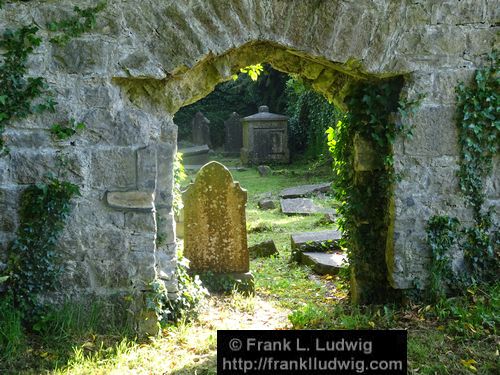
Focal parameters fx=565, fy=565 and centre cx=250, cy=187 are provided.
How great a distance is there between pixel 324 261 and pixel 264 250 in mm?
1158

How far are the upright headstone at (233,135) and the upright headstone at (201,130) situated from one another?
0.92 metres

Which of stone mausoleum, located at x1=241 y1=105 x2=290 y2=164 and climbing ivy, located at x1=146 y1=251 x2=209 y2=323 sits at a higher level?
stone mausoleum, located at x1=241 y1=105 x2=290 y2=164

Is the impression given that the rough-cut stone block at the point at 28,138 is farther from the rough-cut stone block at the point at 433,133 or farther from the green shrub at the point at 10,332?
the rough-cut stone block at the point at 433,133

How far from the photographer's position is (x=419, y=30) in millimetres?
4441

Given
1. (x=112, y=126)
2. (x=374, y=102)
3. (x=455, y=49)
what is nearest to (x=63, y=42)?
(x=112, y=126)

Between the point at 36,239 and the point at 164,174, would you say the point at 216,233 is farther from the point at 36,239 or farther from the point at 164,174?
A: the point at 36,239

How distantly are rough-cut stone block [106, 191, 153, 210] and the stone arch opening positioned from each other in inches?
9.5

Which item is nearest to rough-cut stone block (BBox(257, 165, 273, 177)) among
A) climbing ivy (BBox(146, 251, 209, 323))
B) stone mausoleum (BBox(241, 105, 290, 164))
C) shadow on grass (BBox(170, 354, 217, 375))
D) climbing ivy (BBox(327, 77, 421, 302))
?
stone mausoleum (BBox(241, 105, 290, 164))

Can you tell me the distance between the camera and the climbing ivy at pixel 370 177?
4.63 meters

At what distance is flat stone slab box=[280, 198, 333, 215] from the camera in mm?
10188

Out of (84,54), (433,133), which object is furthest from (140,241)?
(433,133)

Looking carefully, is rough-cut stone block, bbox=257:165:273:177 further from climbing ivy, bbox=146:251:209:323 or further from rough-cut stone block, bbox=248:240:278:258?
climbing ivy, bbox=146:251:209:323

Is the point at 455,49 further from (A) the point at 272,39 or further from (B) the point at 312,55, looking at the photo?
(A) the point at 272,39

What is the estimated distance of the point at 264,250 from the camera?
312 inches
